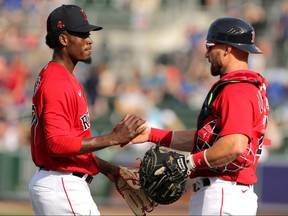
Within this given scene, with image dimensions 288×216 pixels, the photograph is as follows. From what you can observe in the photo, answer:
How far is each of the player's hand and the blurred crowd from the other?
28.4 feet

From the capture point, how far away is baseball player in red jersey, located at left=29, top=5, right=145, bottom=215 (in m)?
5.03

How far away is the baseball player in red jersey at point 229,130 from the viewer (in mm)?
4723

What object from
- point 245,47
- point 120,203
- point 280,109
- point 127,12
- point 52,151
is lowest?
point 120,203

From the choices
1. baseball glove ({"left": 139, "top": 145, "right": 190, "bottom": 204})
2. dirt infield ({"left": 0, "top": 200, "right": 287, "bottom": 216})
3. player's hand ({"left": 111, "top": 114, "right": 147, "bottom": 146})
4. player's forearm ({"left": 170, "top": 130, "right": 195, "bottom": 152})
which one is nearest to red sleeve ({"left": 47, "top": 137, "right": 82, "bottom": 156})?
player's hand ({"left": 111, "top": 114, "right": 147, "bottom": 146})

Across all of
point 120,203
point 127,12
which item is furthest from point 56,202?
point 127,12

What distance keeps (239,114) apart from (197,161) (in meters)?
0.41

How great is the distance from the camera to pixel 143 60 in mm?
17391

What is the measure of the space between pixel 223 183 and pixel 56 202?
3.78ft

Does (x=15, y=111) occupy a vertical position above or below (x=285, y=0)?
below

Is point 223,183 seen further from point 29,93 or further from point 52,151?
point 29,93

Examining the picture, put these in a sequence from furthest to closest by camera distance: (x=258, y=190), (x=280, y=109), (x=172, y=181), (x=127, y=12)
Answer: (x=127, y=12), (x=280, y=109), (x=258, y=190), (x=172, y=181)

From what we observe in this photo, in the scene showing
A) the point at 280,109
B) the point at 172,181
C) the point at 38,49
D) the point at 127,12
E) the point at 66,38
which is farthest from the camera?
the point at 127,12

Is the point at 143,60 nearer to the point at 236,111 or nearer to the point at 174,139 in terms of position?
the point at 174,139

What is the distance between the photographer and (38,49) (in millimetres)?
17062
